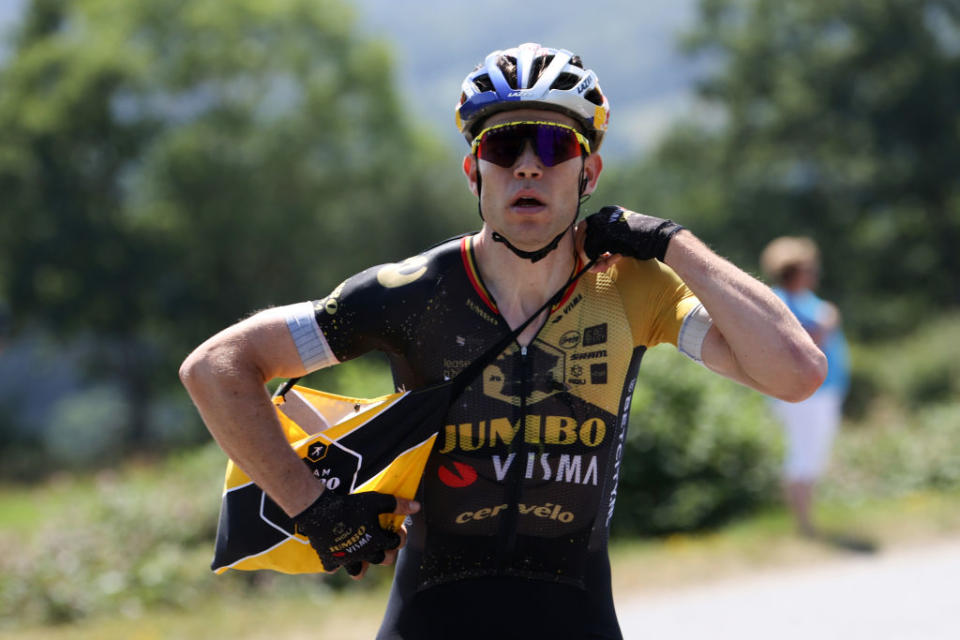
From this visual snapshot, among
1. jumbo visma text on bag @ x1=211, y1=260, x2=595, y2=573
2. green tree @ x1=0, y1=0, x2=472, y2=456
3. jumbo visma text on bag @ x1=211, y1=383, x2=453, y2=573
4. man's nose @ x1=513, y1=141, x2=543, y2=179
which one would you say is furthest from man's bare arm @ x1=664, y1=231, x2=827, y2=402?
green tree @ x1=0, y1=0, x2=472, y2=456

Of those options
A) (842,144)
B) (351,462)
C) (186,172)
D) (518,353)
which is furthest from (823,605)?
(842,144)

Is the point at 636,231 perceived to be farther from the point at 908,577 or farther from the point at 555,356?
the point at 908,577

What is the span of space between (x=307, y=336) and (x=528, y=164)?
2.49ft

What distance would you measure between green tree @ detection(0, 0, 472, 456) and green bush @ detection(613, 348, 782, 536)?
3118 centimetres

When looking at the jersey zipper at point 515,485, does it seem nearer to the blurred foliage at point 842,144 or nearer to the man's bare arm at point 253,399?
the man's bare arm at point 253,399

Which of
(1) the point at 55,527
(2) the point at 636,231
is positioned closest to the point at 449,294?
(2) the point at 636,231

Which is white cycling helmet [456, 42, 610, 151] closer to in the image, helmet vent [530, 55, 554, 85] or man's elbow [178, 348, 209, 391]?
helmet vent [530, 55, 554, 85]

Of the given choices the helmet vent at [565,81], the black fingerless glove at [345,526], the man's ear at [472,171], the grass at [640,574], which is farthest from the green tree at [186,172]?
the black fingerless glove at [345,526]

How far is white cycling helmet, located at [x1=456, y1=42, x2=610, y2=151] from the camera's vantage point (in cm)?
289

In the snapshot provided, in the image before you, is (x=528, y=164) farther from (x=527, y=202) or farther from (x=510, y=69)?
(x=510, y=69)

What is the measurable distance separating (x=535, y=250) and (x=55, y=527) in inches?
313

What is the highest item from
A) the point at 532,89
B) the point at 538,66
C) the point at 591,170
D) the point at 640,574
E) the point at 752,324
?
the point at 538,66

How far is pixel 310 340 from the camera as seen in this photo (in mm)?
2811

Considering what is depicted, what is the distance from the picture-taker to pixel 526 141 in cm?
285
